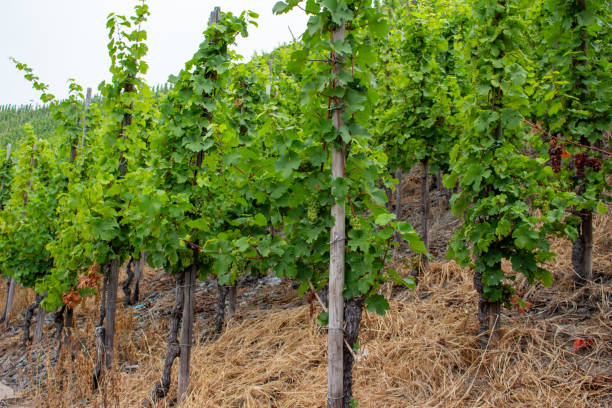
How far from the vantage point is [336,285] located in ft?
7.07

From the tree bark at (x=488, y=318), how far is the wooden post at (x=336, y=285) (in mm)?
1935

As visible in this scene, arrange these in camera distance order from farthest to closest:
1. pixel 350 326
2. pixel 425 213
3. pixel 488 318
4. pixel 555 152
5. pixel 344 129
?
1. pixel 425 213
2. pixel 555 152
3. pixel 488 318
4. pixel 350 326
5. pixel 344 129

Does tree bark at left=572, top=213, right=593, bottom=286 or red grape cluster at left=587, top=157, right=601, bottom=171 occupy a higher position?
red grape cluster at left=587, top=157, right=601, bottom=171

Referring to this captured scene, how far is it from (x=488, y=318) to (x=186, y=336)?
288 centimetres

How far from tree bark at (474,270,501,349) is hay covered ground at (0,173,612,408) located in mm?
88

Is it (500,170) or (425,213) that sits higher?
(500,170)

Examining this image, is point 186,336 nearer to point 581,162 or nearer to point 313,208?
point 313,208

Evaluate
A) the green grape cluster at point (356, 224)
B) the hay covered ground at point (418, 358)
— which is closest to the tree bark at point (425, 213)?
the hay covered ground at point (418, 358)

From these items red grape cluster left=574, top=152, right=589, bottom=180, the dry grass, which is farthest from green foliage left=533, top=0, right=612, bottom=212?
the dry grass

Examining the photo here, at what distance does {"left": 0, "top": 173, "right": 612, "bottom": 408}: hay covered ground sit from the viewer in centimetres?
321

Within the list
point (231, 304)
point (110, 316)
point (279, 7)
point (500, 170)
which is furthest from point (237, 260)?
point (231, 304)

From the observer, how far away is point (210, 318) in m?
7.14

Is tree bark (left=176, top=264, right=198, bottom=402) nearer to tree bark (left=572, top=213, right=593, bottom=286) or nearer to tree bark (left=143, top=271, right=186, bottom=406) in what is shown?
tree bark (left=143, top=271, right=186, bottom=406)

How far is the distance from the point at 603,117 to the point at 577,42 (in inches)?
31.9
